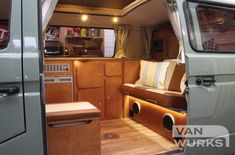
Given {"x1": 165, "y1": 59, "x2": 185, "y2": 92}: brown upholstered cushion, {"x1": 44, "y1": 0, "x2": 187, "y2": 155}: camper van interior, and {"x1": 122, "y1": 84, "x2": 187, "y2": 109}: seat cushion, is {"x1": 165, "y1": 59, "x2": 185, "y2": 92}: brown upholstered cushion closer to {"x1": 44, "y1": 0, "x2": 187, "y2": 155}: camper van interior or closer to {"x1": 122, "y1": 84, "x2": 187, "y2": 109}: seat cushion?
{"x1": 44, "y1": 0, "x2": 187, "y2": 155}: camper van interior

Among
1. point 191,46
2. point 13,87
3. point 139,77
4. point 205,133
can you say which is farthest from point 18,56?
point 139,77

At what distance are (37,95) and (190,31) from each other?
4.04 ft

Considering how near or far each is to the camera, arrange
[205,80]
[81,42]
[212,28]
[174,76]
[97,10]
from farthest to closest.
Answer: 1. [81,42]
2. [97,10]
3. [174,76]
4. [212,28]
5. [205,80]

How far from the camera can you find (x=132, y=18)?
11.7 feet

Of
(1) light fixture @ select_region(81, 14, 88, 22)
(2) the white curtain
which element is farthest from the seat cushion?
(2) the white curtain

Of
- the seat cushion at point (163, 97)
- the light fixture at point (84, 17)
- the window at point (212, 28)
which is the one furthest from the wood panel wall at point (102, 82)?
the window at point (212, 28)

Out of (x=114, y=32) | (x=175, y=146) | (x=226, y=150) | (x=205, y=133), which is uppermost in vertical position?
(x=114, y=32)

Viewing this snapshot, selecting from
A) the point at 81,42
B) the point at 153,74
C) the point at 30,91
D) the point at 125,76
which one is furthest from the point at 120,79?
the point at 30,91

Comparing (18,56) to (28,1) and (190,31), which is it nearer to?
(28,1)

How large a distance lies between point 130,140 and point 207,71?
4.49 ft

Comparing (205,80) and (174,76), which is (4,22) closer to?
(205,80)

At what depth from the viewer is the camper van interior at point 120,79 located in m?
1.78

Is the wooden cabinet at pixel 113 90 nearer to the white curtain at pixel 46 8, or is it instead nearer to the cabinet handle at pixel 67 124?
the cabinet handle at pixel 67 124

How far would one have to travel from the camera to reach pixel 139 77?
3.67 m
